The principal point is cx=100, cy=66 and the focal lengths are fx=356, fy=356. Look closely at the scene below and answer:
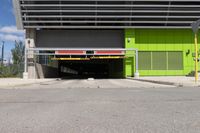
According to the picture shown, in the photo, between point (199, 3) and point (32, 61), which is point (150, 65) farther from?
point (32, 61)

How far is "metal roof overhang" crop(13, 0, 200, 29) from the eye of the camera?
4462cm

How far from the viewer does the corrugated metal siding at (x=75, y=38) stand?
4928 centimetres

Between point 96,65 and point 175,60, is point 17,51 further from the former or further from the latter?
point 175,60

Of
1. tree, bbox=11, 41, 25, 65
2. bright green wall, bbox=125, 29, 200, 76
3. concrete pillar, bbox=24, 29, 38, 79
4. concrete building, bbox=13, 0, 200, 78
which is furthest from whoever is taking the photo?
tree, bbox=11, 41, 25, 65

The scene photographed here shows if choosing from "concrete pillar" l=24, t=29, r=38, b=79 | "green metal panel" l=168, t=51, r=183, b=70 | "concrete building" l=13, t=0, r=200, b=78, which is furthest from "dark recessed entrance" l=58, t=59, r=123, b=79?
"concrete pillar" l=24, t=29, r=38, b=79

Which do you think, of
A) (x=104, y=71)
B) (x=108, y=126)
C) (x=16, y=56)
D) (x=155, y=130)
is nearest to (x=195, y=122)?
(x=155, y=130)

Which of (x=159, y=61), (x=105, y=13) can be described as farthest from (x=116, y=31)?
(x=159, y=61)

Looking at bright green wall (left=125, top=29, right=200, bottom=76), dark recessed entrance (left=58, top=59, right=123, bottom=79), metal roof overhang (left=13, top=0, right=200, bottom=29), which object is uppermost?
metal roof overhang (left=13, top=0, right=200, bottom=29)

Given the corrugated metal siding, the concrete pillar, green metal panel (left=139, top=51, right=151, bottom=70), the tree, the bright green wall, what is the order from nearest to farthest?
1. the concrete pillar
2. green metal panel (left=139, top=51, right=151, bottom=70)
3. the bright green wall
4. the corrugated metal siding
5. the tree

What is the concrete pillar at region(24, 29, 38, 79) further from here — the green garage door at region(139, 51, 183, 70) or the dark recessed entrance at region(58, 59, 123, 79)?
the green garage door at region(139, 51, 183, 70)

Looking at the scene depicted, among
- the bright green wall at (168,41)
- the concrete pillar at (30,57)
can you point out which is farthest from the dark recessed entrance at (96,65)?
the concrete pillar at (30,57)

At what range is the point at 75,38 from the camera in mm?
49438

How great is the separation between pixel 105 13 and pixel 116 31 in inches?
196

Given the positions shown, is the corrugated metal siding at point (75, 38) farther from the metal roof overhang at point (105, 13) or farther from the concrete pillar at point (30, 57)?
the metal roof overhang at point (105, 13)
